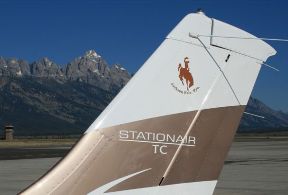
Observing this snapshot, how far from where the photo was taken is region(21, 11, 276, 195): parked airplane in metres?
5.51

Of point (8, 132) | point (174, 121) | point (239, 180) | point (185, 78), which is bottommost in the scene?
point (239, 180)

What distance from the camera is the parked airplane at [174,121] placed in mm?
5512

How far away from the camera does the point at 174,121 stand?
5863 millimetres

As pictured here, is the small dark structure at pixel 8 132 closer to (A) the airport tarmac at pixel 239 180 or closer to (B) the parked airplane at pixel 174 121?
(A) the airport tarmac at pixel 239 180

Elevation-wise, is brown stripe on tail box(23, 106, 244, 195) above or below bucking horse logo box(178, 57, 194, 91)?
below

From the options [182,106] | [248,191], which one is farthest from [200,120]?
[248,191]

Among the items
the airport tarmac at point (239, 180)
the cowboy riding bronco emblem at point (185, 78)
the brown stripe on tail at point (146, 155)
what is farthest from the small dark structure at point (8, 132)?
the cowboy riding bronco emblem at point (185, 78)

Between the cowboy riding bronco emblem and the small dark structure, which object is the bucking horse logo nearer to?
the cowboy riding bronco emblem

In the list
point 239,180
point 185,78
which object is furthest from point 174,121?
point 239,180

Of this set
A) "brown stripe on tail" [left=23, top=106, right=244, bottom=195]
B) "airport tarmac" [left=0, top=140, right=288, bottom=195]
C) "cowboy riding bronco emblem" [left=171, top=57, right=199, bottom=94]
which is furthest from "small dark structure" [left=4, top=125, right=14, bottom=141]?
"cowboy riding bronco emblem" [left=171, top=57, right=199, bottom=94]

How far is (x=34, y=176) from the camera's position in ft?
82.4

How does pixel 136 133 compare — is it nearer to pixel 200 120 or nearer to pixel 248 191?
pixel 200 120

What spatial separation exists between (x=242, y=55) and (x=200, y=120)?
0.87 metres

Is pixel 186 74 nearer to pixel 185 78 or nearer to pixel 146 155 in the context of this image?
pixel 185 78
